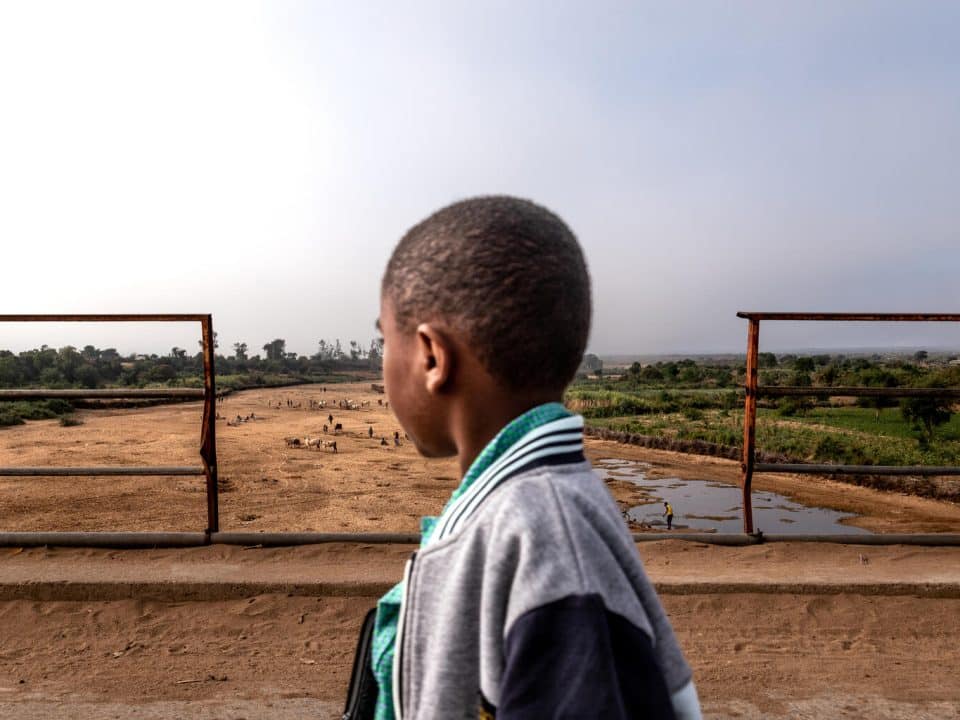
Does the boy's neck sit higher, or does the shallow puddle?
the boy's neck

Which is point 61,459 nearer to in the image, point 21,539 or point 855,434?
point 21,539

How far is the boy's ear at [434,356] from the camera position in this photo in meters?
0.90

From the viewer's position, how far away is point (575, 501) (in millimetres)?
761

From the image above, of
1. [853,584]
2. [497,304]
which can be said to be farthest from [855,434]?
[497,304]

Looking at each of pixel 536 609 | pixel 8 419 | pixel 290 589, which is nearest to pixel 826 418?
pixel 290 589

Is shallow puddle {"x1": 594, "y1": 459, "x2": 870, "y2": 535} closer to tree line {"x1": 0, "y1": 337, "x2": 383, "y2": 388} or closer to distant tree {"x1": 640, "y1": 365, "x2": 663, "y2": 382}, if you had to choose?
tree line {"x1": 0, "y1": 337, "x2": 383, "y2": 388}

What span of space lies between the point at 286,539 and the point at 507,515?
405cm

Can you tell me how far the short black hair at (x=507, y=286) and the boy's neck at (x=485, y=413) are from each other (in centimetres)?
2

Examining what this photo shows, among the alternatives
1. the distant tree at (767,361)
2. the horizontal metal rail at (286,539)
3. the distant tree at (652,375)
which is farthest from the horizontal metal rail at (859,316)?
the distant tree at (652,375)

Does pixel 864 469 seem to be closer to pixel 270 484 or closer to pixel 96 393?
pixel 96 393

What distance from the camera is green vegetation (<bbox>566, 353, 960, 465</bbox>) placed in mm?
16767

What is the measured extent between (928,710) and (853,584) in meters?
1.07

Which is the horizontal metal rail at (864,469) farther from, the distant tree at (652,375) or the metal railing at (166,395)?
the distant tree at (652,375)

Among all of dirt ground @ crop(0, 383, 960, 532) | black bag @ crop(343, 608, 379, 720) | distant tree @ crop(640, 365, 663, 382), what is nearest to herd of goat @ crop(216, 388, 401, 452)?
dirt ground @ crop(0, 383, 960, 532)
